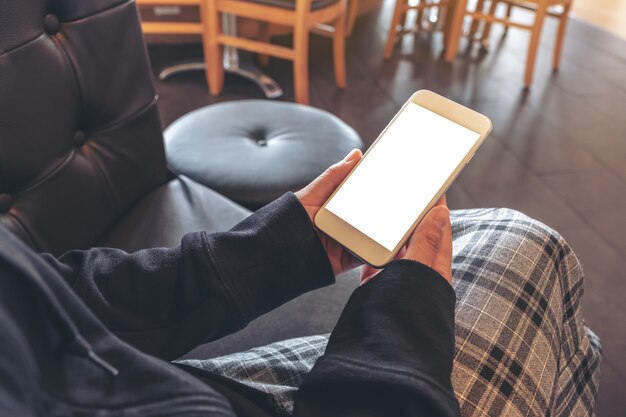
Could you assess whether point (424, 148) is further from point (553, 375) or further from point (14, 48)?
point (14, 48)

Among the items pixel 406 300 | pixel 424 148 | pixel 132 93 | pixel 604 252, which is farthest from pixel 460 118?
pixel 604 252

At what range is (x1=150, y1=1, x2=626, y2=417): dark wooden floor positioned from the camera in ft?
4.97

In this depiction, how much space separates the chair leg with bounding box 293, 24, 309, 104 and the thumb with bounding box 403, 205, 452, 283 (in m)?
1.52

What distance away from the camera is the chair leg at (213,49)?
80.4 inches

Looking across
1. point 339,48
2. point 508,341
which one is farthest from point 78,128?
point 339,48

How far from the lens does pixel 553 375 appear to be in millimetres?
575

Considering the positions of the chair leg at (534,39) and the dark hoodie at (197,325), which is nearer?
the dark hoodie at (197,325)

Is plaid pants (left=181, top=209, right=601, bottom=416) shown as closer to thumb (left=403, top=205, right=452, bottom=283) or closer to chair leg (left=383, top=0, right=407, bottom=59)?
thumb (left=403, top=205, right=452, bottom=283)

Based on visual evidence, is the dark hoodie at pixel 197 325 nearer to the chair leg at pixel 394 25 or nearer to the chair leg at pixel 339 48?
the chair leg at pixel 339 48

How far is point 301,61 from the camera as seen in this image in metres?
2.05

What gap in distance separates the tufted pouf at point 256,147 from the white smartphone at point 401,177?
0.42 m

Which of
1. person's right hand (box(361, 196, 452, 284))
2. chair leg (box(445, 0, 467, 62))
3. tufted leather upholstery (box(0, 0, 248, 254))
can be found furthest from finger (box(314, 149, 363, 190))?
chair leg (box(445, 0, 467, 62))

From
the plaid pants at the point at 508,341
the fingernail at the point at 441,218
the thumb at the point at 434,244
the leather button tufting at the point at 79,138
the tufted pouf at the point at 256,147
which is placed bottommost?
the tufted pouf at the point at 256,147

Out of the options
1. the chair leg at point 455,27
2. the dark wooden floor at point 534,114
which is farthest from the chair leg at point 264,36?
the chair leg at point 455,27
